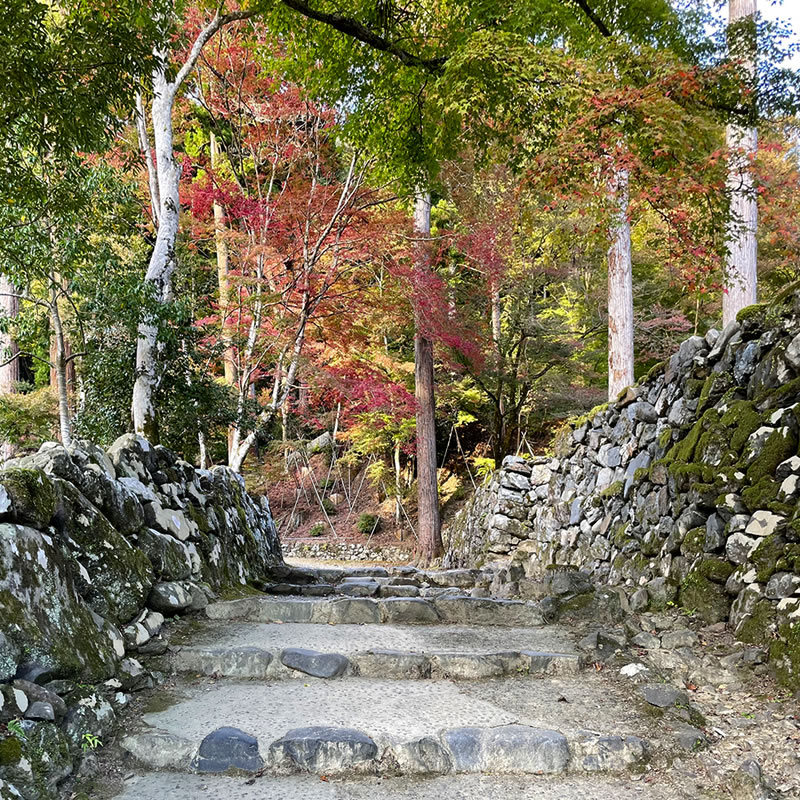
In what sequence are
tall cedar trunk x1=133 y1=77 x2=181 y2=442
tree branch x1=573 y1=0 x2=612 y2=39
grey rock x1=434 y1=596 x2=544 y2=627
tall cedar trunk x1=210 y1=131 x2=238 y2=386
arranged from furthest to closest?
tall cedar trunk x1=210 y1=131 x2=238 y2=386 → tall cedar trunk x1=133 y1=77 x2=181 y2=442 → grey rock x1=434 y1=596 x2=544 y2=627 → tree branch x1=573 y1=0 x2=612 y2=39

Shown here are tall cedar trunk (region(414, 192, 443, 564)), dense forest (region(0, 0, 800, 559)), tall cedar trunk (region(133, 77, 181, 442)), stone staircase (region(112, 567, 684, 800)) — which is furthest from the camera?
tall cedar trunk (region(414, 192, 443, 564))

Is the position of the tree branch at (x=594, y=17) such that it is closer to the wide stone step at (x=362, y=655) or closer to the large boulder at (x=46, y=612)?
the wide stone step at (x=362, y=655)

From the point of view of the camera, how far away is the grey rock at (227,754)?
2.43m

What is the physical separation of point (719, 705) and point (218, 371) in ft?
54.4

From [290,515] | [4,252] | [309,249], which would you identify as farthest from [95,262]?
[290,515]

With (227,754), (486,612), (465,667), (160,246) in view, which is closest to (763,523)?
(465,667)

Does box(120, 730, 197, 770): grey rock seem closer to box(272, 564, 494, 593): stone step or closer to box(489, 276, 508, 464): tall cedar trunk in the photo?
box(272, 564, 494, 593): stone step

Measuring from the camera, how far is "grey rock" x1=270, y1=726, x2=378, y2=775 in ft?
8.08

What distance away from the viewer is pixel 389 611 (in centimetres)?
456

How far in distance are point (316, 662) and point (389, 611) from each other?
4.12ft

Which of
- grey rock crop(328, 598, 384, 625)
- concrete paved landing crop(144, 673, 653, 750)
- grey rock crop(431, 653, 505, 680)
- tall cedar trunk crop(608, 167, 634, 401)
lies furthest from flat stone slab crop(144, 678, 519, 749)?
tall cedar trunk crop(608, 167, 634, 401)

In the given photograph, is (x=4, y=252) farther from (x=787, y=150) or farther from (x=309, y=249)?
(x=787, y=150)

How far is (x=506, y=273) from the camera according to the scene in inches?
479

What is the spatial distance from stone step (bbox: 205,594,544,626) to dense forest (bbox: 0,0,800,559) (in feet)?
9.47
